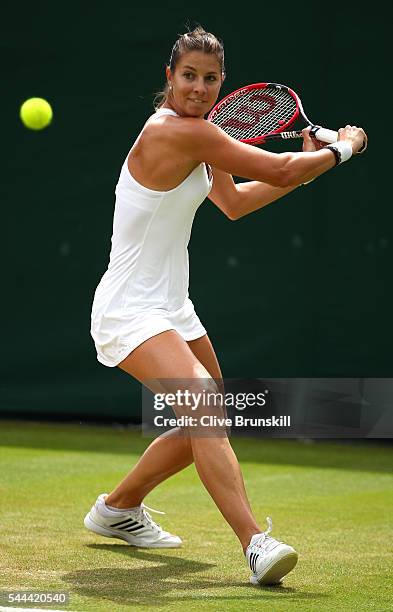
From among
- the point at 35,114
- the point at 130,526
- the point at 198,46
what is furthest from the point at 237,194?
the point at 35,114

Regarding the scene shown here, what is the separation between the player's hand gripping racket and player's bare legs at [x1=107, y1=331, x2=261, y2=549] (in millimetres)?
937

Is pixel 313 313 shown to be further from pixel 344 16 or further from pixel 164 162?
pixel 164 162

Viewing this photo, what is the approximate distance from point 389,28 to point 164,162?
3324 mm

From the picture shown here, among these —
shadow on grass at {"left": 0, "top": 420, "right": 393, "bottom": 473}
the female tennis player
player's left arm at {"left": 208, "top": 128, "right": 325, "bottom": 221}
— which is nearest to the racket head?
player's left arm at {"left": 208, "top": 128, "right": 325, "bottom": 221}

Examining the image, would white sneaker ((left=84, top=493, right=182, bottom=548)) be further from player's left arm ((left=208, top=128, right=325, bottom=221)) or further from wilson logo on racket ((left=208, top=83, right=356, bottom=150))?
wilson logo on racket ((left=208, top=83, right=356, bottom=150))

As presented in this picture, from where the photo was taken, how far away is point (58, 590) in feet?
10.7

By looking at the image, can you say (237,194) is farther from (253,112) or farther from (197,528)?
(197,528)

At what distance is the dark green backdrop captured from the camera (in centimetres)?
648

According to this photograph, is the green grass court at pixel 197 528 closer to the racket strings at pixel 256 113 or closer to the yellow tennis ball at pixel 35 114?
the racket strings at pixel 256 113

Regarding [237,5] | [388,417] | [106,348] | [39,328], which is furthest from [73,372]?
[106,348]

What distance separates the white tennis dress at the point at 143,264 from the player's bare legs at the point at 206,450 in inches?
2.0

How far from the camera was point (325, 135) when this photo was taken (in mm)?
3840

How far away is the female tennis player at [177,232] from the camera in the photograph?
341 cm

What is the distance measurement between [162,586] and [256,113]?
1709 mm
